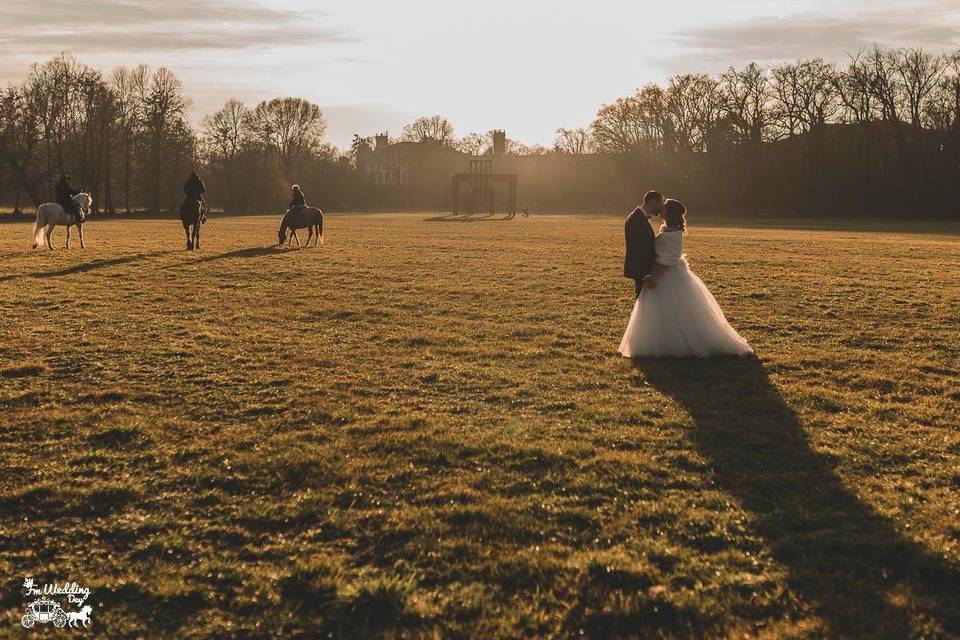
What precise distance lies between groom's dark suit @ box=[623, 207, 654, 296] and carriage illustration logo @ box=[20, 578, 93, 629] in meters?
6.56

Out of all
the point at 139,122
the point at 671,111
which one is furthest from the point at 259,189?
the point at 671,111

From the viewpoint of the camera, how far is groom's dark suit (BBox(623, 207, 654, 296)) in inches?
348

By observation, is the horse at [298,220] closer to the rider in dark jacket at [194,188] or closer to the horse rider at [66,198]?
the rider in dark jacket at [194,188]

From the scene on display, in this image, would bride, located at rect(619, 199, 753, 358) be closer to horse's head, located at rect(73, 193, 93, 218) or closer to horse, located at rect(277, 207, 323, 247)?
horse, located at rect(277, 207, 323, 247)

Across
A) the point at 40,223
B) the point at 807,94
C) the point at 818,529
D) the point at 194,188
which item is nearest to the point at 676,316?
the point at 818,529

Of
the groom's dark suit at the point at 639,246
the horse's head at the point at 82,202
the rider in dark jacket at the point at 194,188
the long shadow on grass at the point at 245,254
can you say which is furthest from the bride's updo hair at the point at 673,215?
the horse's head at the point at 82,202

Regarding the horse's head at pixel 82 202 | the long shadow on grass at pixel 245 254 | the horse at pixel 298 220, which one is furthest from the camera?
the horse at pixel 298 220

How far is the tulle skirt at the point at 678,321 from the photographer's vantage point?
879 centimetres

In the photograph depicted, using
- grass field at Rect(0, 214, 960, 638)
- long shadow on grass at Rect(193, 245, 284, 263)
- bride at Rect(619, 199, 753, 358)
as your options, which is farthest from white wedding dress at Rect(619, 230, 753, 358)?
long shadow on grass at Rect(193, 245, 284, 263)

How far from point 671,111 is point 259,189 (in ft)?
137

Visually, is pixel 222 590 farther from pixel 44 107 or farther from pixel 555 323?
pixel 44 107

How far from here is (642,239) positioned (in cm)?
887

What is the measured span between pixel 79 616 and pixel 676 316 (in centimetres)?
680

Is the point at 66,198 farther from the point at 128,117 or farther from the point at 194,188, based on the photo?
the point at 128,117
